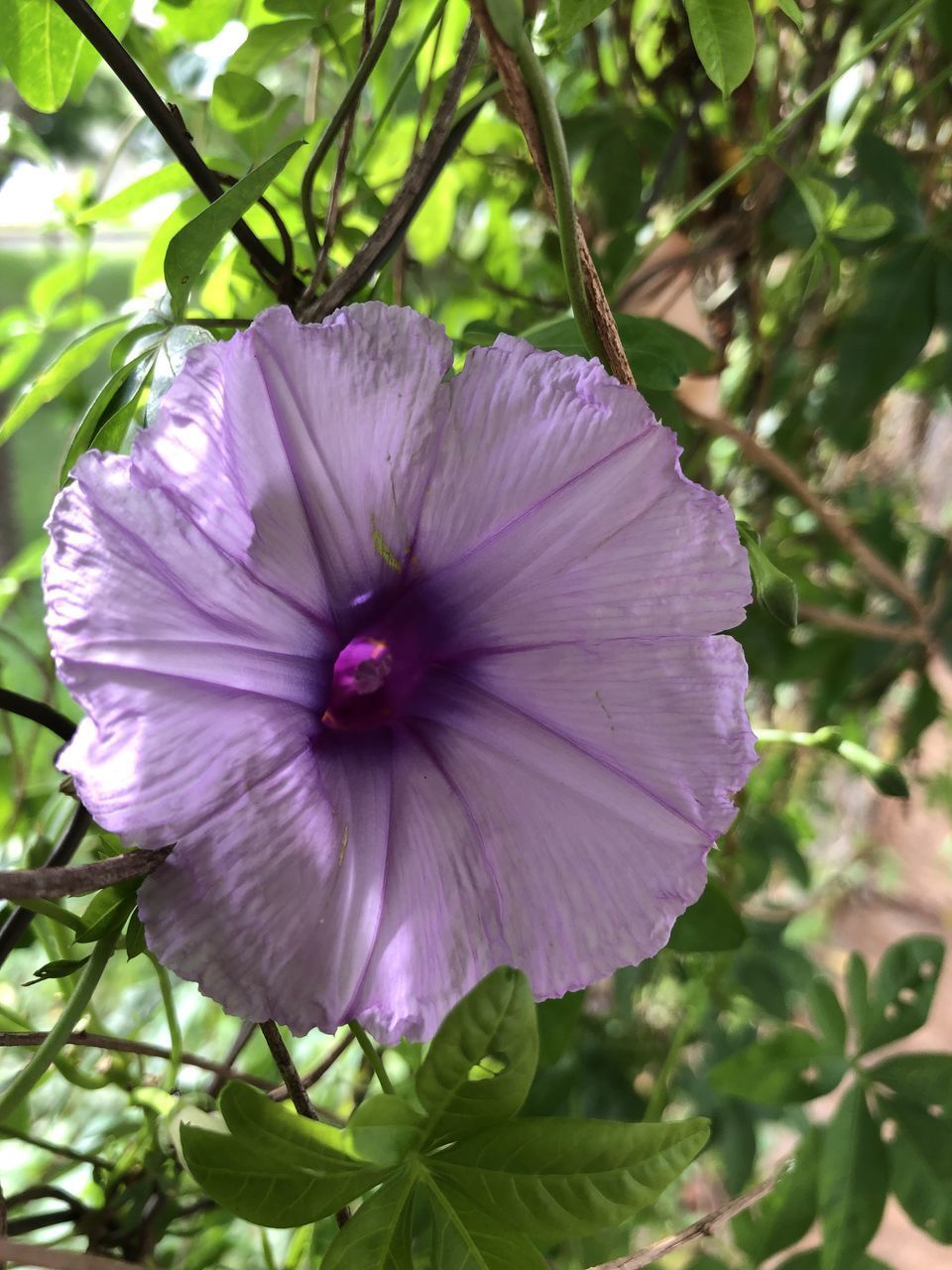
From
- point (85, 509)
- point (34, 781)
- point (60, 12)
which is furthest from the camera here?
point (34, 781)

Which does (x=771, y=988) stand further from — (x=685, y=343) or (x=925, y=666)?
(x=685, y=343)

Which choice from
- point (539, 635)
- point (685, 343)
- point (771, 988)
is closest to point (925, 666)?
point (771, 988)

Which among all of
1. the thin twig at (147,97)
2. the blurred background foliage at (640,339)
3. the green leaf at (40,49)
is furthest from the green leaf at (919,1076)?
the green leaf at (40,49)

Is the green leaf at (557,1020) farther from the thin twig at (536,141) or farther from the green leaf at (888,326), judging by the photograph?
the green leaf at (888,326)

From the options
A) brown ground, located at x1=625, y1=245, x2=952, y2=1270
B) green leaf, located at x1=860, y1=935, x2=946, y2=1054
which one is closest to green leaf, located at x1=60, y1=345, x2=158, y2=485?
green leaf, located at x1=860, y1=935, x2=946, y2=1054

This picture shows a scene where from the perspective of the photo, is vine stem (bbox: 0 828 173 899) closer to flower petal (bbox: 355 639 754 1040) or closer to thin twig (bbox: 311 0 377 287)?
flower petal (bbox: 355 639 754 1040)
